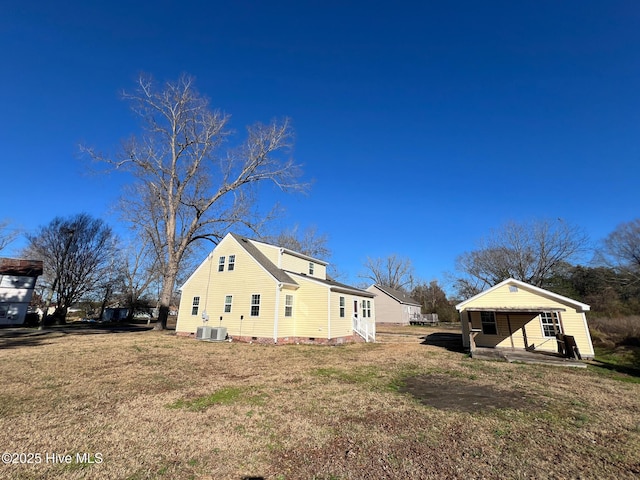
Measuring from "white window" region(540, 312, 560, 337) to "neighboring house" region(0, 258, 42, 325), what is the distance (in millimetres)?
43971

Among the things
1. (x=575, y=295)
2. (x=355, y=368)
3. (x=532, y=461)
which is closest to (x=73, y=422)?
(x=532, y=461)

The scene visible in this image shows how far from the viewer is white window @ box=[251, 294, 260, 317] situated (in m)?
17.3

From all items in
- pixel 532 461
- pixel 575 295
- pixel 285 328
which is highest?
pixel 575 295

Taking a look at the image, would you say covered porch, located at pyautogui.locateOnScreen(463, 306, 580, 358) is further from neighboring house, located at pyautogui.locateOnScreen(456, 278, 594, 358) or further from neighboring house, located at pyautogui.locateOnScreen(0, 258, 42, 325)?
neighboring house, located at pyautogui.locateOnScreen(0, 258, 42, 325)

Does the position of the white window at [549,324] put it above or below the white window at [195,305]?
below

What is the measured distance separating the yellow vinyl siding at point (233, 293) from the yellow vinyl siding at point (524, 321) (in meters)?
11.3

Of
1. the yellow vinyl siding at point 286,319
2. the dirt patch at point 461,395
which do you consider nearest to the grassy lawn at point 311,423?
the dirt patch at point 461,395

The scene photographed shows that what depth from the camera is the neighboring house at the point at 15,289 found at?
28609mm

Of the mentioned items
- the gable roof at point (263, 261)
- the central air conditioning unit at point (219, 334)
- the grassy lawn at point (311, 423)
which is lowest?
the grassy lawn at point (311, 423)

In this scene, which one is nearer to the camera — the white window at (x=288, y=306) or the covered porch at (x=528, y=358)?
the covered porch at (x=528, y=358)

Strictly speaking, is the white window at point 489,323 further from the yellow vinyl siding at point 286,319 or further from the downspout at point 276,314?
the downspout at point 276,314

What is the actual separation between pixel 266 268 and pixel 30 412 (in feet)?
42.8

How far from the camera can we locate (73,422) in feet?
15.4

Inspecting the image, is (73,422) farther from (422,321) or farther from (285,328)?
(422,321)
